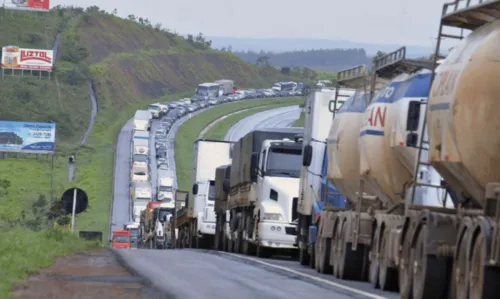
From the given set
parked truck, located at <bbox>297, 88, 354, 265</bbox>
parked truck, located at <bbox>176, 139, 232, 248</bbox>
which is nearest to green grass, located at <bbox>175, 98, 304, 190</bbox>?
parked truck, located at <bbox>176, 139, 232, 248</bbox>

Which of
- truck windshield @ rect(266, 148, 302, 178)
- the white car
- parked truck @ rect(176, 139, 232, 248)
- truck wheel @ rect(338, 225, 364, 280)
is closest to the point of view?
truck wheel @ rect(338, 225, 364, 280)

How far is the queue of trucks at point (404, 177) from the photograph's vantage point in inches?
588

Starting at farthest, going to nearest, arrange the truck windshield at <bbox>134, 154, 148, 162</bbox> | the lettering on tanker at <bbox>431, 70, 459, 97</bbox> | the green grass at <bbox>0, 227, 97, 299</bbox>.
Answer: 1. the truck windshield at <bbox>134, 154, 148, 162</bbox>
2. the green grass at <bbox>0, 227, 97, 299</bbox>
3. the lettering on tanker at <bbox>431, 70, 459, 97</bbox>

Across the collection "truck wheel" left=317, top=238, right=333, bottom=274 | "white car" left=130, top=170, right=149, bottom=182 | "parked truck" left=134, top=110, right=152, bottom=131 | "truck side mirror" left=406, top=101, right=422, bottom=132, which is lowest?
"truck wheel" left=317, top=238, right=333, bottom=274

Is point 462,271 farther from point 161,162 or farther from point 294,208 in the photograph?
point 161,162

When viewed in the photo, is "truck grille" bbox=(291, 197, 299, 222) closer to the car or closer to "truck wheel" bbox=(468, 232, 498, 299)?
"truck wheel" bbox=(468, 232, 498, 299)

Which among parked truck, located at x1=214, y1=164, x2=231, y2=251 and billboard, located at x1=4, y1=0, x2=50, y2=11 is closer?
parked truck, located at x1=214, y1=164, x2=231, y2=251

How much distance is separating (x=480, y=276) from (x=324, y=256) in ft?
41.0

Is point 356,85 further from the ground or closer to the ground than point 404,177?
further from the ground

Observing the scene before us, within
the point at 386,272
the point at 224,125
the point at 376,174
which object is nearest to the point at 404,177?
the point at 376,174

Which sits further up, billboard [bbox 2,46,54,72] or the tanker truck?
billboard [bbox 2,46,54,72]

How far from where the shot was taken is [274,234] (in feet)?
115

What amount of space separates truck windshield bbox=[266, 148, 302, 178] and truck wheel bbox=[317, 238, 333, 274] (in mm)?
7894

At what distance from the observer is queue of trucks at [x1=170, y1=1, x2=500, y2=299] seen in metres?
14.9
